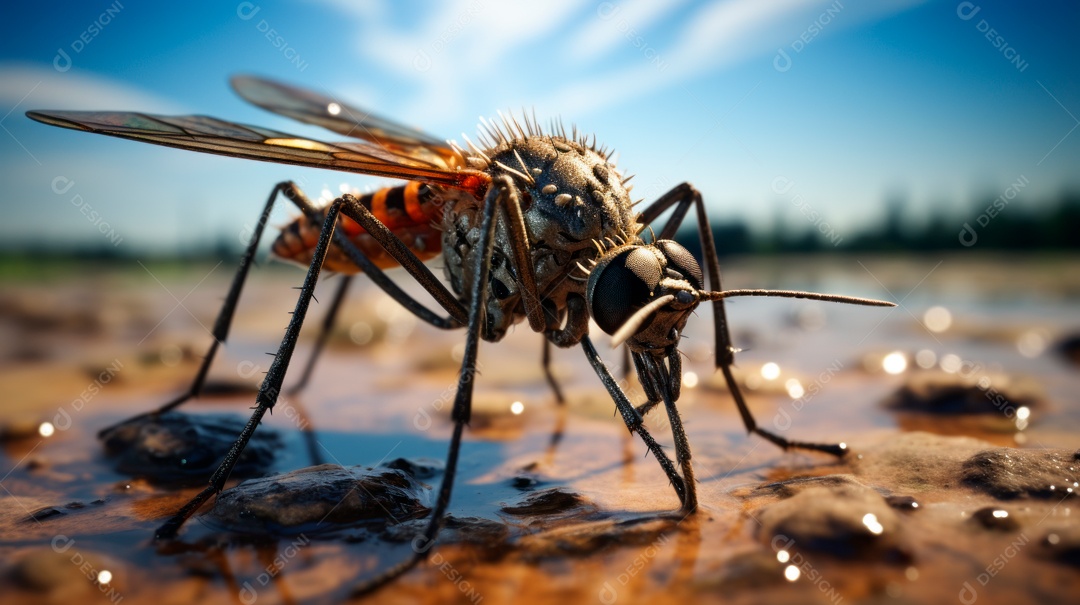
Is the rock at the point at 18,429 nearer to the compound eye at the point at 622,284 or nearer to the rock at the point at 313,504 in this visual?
the rock at the point at 313,504

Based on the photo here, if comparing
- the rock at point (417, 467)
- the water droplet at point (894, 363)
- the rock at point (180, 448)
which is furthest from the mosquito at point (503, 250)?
the water droplet at point (894, 363)

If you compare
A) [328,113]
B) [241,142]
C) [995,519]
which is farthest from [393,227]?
[995,519]

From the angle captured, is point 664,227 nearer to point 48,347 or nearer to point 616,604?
point 616,604

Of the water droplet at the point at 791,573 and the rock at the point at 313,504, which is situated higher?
the rock at the point at 313,504

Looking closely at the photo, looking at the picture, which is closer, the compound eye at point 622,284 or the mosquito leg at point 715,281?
the compound eye at point 622,284

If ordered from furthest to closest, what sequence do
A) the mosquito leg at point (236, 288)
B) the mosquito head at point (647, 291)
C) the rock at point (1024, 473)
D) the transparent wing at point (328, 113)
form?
the transparent wing at point (328, 113), the mosquito leg at point (236, 288), the mosquito head at point (647, 291), the rock at point (1024, 473)

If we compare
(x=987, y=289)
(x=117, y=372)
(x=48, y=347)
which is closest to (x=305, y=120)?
(x=117, y=372)

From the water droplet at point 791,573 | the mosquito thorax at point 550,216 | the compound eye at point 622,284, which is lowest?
the water droplet at point 791,573
